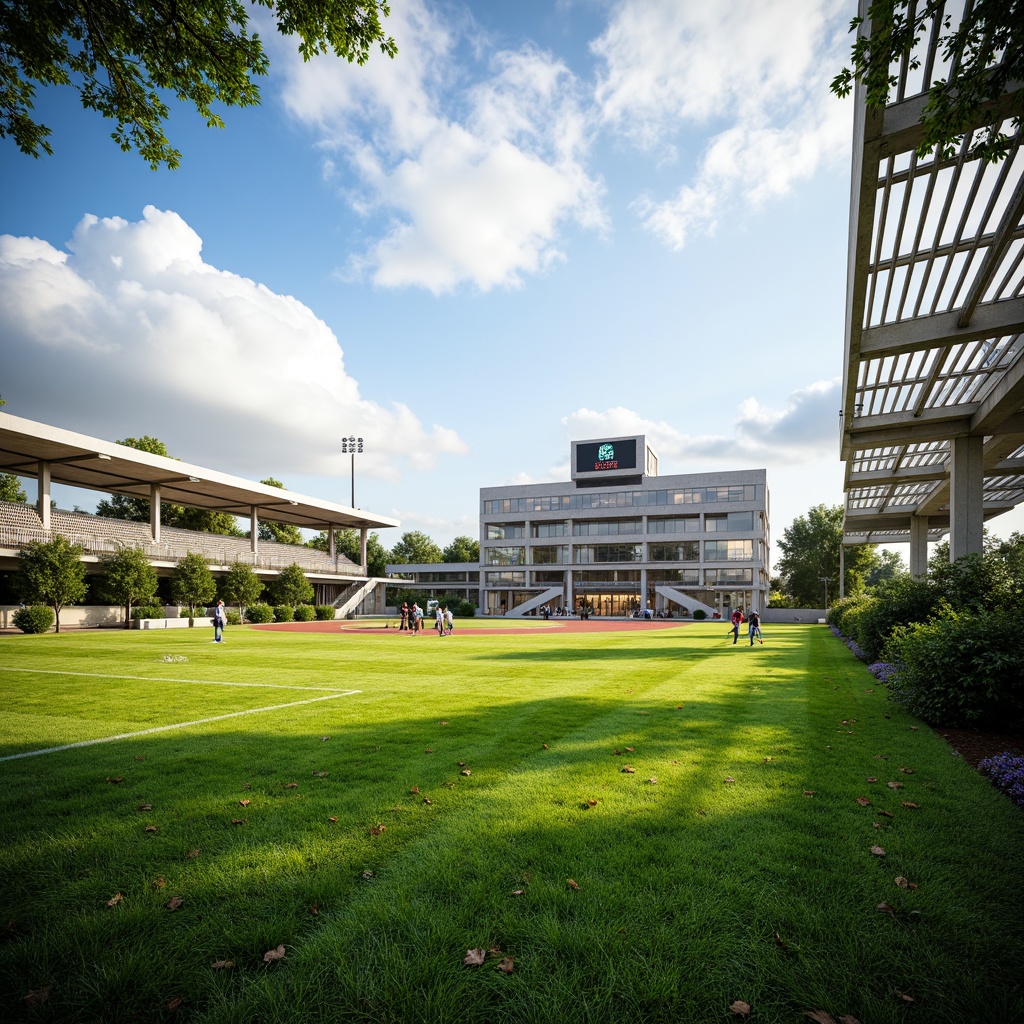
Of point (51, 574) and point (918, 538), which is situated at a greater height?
point (918, 538)

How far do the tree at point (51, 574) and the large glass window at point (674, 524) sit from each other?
203 feet

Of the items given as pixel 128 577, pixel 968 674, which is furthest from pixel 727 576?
pixel 968 674

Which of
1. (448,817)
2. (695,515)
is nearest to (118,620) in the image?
(448,817)

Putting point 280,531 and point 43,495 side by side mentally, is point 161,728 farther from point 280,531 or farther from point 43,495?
point 280,531

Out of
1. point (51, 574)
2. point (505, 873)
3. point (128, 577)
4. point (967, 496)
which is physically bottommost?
point (505, 873)

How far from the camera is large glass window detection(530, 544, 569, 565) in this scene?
81.4 metres

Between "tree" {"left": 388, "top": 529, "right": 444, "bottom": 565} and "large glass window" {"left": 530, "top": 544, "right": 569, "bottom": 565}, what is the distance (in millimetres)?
40825

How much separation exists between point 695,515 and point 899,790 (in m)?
70.8

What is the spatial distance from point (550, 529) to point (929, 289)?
67.9 metres

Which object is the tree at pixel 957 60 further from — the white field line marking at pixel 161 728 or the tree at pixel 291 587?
the tree at pixel 291 587

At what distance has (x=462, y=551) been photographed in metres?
122

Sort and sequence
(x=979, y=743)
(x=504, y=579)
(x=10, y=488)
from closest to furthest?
(x=979, y=743) < (x=10, y=488) < (x=504, y=579)

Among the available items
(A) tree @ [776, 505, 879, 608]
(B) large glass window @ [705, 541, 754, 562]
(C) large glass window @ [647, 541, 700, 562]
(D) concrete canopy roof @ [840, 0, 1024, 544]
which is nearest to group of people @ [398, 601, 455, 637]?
(D) concrete canopy roof @ [840, 0, 1024, 544]

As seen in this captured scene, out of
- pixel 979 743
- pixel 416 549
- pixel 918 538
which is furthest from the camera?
pixel 416 549
